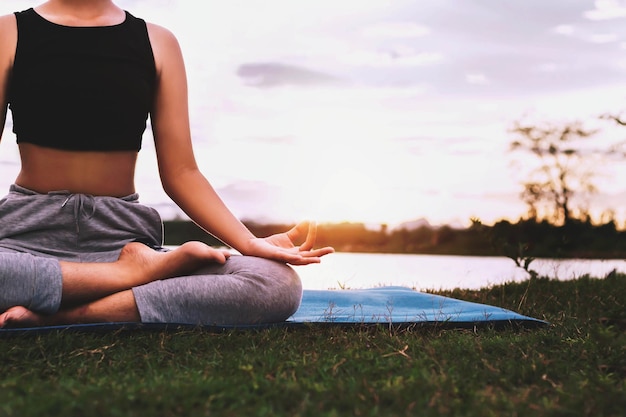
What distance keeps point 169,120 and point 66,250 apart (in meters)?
0.78

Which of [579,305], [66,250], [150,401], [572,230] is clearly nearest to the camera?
[150,401]

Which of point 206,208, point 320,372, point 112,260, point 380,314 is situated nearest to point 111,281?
point 112,260

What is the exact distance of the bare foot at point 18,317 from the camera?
2629 millimetres

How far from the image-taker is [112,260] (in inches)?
118

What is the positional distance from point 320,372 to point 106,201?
1.44 metres

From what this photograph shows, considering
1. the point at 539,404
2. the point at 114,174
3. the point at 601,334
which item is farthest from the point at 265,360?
the point at 114,174

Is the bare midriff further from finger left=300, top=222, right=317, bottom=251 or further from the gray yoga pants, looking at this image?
finger left=300, top=222, right=317, bottom=251

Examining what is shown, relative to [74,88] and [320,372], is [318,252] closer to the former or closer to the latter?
[320,372]

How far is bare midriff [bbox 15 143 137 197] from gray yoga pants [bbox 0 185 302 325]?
1.9 inches

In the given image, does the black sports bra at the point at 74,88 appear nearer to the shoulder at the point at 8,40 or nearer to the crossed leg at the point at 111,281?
the shoulder at the point at 8,40

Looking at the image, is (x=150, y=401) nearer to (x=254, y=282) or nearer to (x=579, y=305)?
(x=254, y=282)

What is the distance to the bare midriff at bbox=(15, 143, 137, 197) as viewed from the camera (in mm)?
3047

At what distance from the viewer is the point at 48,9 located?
10.6 feet

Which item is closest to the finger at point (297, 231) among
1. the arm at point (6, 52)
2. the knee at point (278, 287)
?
the knee at point (278, 287)
